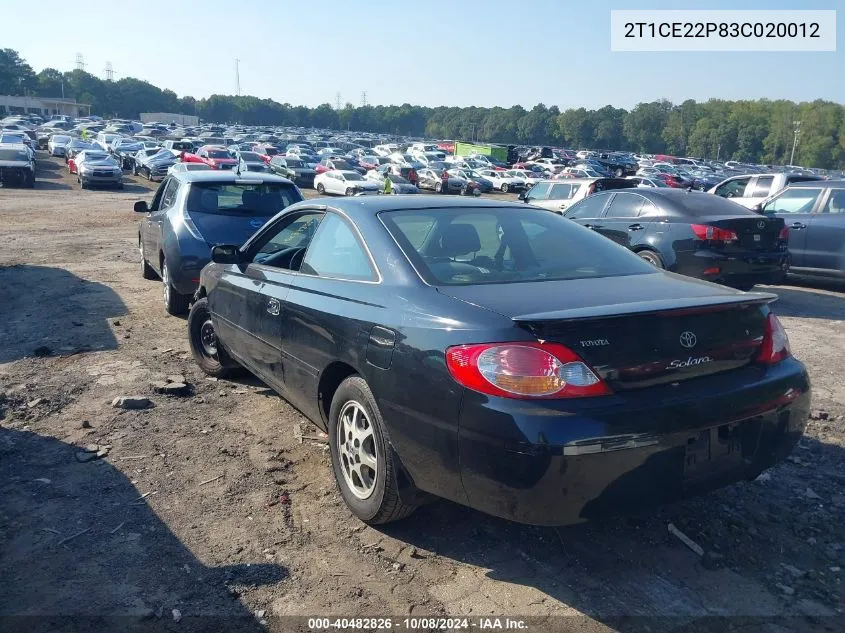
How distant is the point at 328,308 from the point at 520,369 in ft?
4.43

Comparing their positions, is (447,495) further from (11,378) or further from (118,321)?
(118,321)

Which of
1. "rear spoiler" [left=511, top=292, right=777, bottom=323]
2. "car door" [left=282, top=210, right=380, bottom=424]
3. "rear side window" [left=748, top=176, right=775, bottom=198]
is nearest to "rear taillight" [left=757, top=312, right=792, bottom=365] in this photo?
"rear spoiler" [left=511, top=292, right=777, bottom=323]

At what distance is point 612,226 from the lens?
10.2 m

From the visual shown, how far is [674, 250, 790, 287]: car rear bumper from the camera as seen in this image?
875 cm

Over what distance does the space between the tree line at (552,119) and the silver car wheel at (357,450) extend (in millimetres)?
122233

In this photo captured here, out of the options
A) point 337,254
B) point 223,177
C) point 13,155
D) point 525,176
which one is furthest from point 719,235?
point 525,176

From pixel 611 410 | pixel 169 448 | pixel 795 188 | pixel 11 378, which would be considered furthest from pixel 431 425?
pixel 795 188

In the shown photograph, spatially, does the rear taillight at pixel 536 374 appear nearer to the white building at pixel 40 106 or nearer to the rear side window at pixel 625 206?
the rear side window at pixel 625 206

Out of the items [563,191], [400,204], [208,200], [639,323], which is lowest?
[563,191]

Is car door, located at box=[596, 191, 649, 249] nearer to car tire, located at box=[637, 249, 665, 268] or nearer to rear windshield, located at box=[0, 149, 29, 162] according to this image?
car tire, located at box=[637, 249, 665, 268]

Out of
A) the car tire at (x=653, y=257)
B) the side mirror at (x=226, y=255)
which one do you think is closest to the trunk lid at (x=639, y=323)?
the side mirror at (x=226, y=255)

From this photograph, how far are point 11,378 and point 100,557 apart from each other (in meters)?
3.22

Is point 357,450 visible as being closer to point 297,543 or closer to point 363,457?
point 363,457

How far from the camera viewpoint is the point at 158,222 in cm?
876
